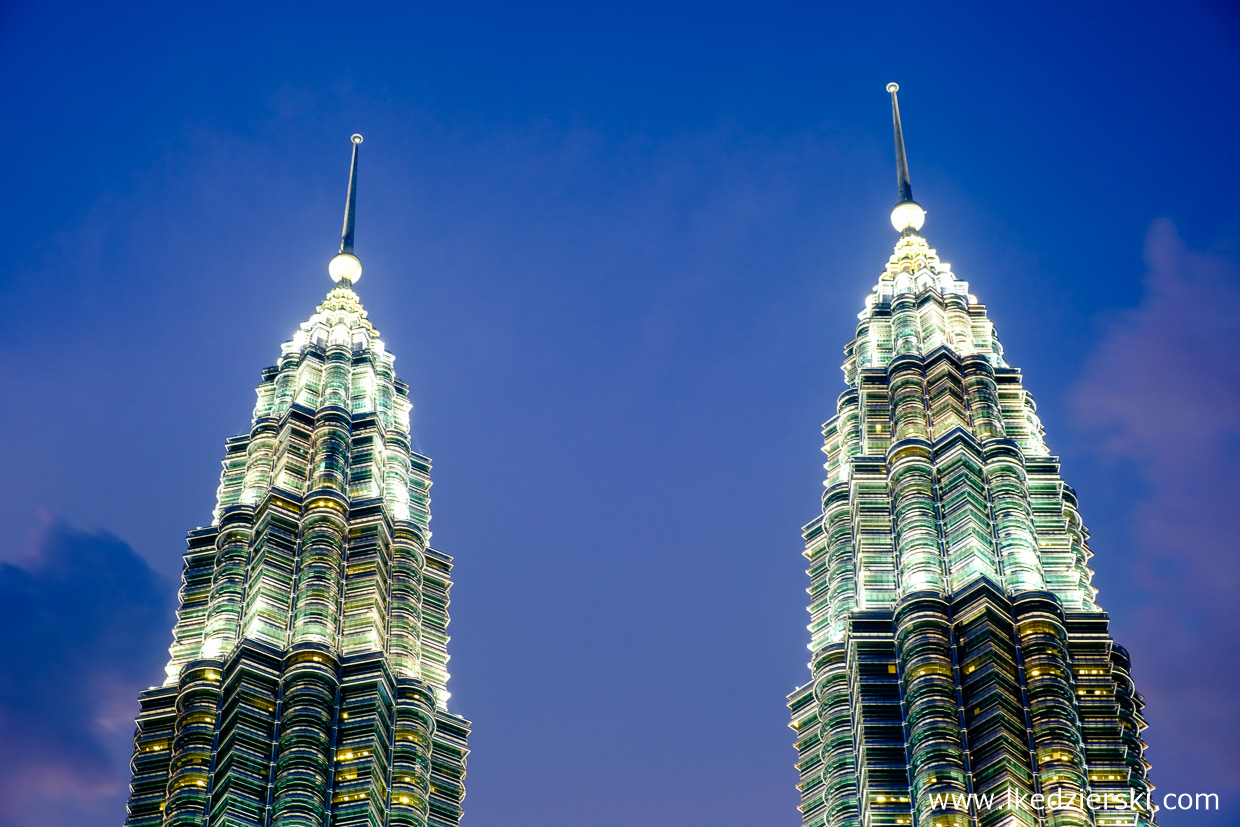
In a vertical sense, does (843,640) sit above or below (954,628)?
above

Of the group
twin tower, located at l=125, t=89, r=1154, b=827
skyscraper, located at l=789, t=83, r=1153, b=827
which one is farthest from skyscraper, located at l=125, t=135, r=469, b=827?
skyscraper, located at l=789, t=83, r=1153, b=827

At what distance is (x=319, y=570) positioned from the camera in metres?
173

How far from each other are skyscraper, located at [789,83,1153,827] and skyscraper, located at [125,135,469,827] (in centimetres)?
3131

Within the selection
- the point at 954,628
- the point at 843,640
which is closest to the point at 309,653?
the point at 843,640

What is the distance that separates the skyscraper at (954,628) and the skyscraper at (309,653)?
103 ft

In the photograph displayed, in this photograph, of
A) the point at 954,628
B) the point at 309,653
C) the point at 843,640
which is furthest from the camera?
the point at 843,640

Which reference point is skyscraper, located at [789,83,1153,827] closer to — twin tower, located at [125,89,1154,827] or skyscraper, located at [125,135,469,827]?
twin tower, located at [125,89,1154,827]

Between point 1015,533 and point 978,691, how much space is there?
20.0 metres

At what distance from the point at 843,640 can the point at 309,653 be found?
1605 inches

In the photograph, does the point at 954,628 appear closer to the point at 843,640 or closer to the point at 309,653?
the point at 843,640

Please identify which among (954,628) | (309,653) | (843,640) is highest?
(843,640)

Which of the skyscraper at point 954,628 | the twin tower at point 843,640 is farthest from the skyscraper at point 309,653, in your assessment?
the skyscraper at point 954,628

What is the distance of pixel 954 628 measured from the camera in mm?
156000

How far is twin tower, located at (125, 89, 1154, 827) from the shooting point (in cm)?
14712
